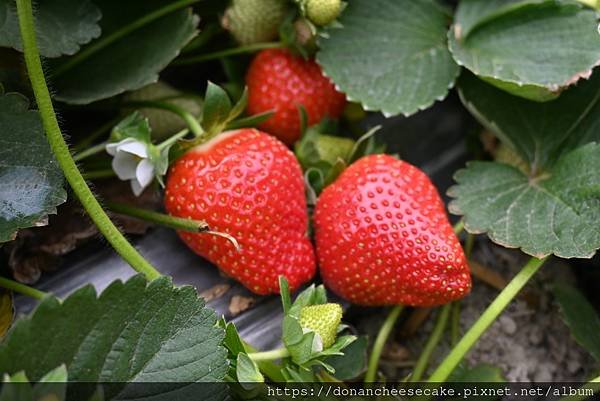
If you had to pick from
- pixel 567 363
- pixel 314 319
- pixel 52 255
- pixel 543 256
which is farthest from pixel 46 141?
pixel 567 363

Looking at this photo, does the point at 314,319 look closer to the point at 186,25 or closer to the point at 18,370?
the point at 18,370

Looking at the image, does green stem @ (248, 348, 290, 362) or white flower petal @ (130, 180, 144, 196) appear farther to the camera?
white flower petal @ (130, 180, 144, 196)

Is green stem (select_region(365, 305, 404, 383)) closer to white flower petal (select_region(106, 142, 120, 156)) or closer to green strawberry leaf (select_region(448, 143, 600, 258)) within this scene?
green strawberry leaf (select_region(448, 143, 600, 258))

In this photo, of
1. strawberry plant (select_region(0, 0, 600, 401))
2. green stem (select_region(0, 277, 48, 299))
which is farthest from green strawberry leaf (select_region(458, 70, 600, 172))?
green stem (select_region(0, 277, 48, 299))

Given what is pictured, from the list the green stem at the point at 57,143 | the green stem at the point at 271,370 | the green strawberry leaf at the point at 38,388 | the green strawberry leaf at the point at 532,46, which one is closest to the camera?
the green strawberry leaf at the point at 38,388

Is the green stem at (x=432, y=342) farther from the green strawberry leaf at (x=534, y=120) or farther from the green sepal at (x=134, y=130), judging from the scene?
the green sepal at (x=134, y=130)

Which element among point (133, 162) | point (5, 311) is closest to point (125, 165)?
point (133, 162)

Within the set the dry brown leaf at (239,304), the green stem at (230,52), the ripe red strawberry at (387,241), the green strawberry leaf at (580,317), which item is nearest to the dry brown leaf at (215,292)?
the dry brown leaf at (239,304)
